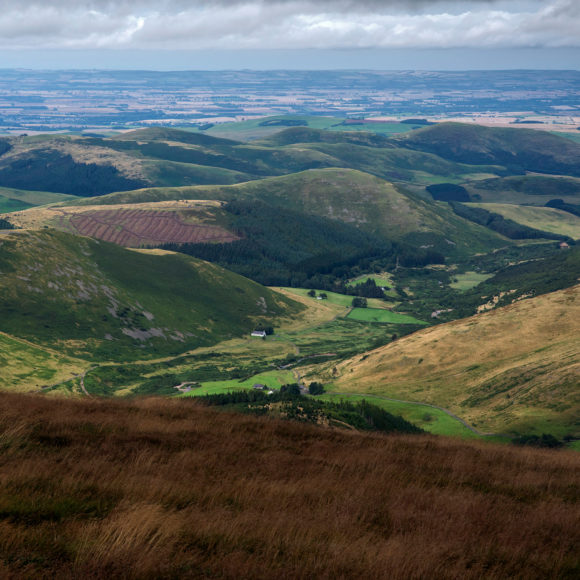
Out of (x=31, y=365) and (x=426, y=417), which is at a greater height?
(x=426, y=417)

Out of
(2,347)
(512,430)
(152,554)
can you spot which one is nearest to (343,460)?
(152,554)

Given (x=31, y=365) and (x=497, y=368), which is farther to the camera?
(x=31, y=365)

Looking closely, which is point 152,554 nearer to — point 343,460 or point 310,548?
point 310,548

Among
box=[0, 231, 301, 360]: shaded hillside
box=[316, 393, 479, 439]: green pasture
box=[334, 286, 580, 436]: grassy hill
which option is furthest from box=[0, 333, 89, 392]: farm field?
box=[316, 393, 479, 439]: green pasture

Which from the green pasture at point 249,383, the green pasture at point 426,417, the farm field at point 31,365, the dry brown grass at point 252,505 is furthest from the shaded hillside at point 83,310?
the dry brown grass at point 252,505

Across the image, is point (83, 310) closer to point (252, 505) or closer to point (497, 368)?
point (497, 368)

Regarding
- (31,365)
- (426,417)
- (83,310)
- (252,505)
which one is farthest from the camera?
(83,310)

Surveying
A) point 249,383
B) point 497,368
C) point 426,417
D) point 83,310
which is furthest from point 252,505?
point 83,310
